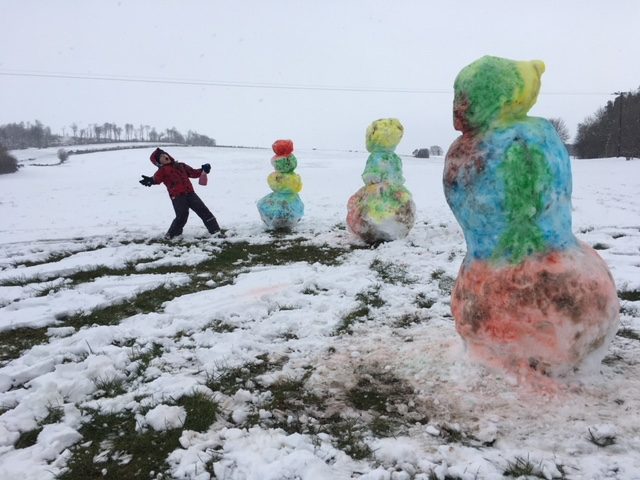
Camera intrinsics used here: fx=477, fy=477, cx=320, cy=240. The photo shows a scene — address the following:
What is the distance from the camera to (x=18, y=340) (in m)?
4.47

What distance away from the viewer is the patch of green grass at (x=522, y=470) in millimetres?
2357

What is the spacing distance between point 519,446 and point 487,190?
5.25 ft

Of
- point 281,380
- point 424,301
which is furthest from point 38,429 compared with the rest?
point 424,301

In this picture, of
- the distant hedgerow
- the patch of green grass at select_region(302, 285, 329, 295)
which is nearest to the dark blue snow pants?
the patch of green grass at select_region(302, 285, 329, 295)

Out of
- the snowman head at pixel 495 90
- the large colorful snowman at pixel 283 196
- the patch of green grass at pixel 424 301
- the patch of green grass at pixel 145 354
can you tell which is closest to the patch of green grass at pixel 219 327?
the patch of green grass at pixel 145 354

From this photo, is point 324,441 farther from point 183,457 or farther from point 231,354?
point 231,354

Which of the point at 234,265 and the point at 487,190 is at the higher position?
the point at 487,190

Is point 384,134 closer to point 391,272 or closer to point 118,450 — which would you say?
point 391,272

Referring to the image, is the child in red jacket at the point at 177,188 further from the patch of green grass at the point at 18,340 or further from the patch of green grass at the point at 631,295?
the patch of green grass at the point at 631,295

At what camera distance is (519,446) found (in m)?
2.60

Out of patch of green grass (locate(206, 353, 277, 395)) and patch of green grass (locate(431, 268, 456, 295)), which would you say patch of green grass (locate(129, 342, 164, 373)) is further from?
patch of green grass (locate(431, 268, 456, 295))

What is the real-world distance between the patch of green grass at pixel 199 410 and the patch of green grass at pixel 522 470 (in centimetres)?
171

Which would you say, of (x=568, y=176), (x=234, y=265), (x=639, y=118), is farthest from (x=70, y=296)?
Result: (x=639, y=118)

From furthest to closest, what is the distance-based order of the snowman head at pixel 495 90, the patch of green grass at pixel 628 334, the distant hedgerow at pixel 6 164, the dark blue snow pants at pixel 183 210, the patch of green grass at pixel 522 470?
the distant hedgerow at pixel 6 164 < the dark blue snow pants at pixel 183 210 < the patch of green grass at pixel 628 334 < the snowman head at pixel 495 90 < the patch of green grass at pixel 522 470
